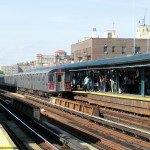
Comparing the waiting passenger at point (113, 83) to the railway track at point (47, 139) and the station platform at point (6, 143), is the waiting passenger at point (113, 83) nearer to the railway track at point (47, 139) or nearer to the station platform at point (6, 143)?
the railway track at point (47, 139)

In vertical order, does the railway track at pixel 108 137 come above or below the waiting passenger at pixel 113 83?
below

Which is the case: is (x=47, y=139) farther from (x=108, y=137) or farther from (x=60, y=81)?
(x=60, y=81)

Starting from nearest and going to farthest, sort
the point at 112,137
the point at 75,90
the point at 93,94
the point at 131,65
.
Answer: the point at 112,137 → the point at 131,65 → the point at 93,94 → the point at 75,90

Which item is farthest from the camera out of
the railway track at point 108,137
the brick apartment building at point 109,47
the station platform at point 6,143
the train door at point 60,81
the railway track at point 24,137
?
the brick apartment building at point 109,47

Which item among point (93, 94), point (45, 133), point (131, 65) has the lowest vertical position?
point (45, 133)

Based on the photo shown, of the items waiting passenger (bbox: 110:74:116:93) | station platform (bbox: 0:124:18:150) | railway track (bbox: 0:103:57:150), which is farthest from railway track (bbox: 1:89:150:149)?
waiting passenger (bbox: 110:74:116:93)

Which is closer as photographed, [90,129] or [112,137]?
[112,137]

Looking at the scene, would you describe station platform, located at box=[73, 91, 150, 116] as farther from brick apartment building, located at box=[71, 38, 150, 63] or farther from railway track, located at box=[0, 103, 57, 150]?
brick apartment building, located at box=[71, 38, 150, 63]

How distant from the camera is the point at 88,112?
57.7ft

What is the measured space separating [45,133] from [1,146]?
4.34m

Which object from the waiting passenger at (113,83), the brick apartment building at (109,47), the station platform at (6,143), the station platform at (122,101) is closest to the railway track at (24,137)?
the station platform at (6,143)

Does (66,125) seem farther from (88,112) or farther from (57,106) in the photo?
(57,106)

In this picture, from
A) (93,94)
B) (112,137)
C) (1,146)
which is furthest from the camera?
(93,94)

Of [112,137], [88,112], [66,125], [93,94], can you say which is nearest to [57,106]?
[93,94]
